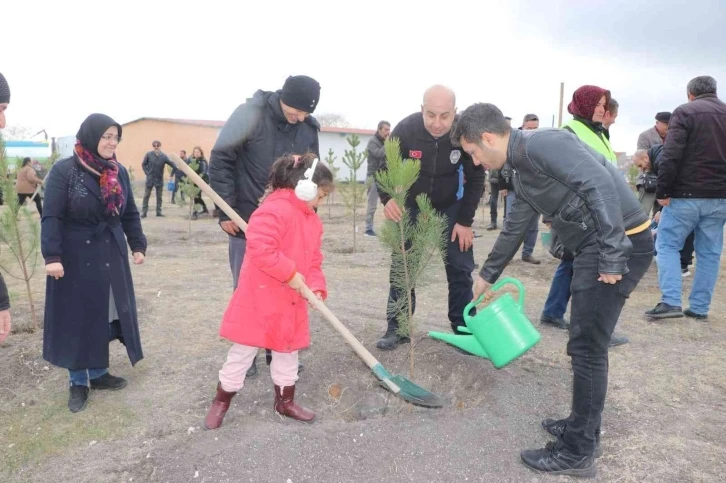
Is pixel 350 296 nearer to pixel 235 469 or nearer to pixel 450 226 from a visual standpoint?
pixel 450 226

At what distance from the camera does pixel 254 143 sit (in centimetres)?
334

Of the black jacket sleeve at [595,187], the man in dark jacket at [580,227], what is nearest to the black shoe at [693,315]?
the man in dark jacket at [580,227]

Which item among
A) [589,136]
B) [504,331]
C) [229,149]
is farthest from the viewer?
[589,136]

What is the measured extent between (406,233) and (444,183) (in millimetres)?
557

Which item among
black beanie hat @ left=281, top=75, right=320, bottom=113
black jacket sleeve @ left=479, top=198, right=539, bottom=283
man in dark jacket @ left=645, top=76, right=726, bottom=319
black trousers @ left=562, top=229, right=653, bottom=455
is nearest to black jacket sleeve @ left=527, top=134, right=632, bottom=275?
black trousers @ left=562, top=229, right=653, bottom=455

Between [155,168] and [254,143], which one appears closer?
[254,143]

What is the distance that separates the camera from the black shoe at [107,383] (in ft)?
Result: 11.0

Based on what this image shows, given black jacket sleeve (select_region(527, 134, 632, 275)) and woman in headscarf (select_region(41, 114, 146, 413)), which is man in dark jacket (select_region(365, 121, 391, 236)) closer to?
woman in headscarf (select_region(41, 114, 146, 413))

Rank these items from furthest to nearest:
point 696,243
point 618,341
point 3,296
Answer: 1. point 696,243
2. point 618,341
3. point 3,296

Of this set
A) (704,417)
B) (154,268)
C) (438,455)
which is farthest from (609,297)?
(154,268)

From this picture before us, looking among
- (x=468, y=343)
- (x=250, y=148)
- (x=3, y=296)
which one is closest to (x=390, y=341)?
(x=468, y=343)

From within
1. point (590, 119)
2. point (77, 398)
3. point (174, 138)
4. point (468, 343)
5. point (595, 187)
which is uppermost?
point (174, 138)

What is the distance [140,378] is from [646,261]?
3.02 m

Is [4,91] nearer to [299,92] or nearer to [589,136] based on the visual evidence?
[299,92]
